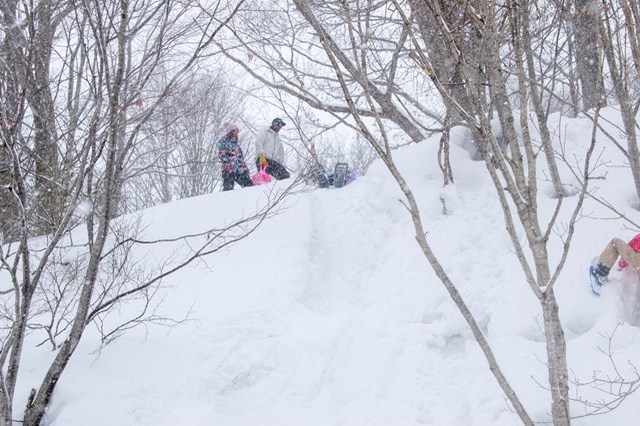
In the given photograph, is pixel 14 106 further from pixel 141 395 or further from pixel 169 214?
pixel 169 214

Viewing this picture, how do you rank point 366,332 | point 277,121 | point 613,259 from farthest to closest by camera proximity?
point 277,121
point 366,332
point 613,259

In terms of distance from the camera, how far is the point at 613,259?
4.83 m

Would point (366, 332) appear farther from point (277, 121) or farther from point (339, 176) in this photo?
point (277, 121)

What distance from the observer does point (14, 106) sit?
11.5ft

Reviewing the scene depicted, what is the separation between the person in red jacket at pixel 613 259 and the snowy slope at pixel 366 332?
0.12 m

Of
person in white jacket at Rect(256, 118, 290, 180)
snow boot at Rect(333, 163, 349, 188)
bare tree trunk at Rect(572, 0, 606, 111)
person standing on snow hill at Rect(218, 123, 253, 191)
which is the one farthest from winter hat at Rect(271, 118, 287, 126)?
bare tree trunk at Rect(572, 0, 606, 111)

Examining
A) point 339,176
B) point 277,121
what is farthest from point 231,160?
point 339,176

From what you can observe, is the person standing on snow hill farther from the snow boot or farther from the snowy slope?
the snowy slope

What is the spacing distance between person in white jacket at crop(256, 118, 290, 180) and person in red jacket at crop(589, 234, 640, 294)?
599 cm

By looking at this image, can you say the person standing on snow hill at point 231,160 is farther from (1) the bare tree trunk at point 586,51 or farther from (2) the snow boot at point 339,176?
(1) the bare tree trunk at point 586,51

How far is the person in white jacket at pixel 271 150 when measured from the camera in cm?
952

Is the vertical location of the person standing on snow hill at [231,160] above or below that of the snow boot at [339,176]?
above

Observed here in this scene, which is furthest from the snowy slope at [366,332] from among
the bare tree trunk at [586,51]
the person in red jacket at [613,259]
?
the bare tree trunk at [586,51]

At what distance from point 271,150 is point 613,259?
6.23 metres
